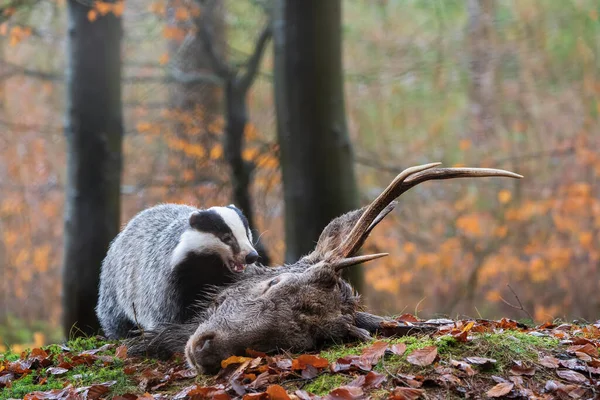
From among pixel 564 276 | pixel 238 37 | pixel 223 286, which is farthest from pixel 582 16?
pixel 223 286

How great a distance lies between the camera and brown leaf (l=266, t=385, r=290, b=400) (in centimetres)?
352

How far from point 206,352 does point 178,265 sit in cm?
152

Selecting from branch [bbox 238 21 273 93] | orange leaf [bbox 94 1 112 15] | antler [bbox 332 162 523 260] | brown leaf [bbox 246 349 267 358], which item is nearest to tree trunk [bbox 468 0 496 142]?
branch [bbox 238 21 273 93]

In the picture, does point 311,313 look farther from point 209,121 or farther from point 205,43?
point 209,121

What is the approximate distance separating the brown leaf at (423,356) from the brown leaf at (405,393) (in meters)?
0.32

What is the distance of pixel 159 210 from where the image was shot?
6867mm

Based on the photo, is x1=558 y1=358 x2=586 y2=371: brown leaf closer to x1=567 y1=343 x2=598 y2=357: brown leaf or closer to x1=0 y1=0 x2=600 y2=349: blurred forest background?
x1=567 y1=343 x2=598 y2=357: brown leaf

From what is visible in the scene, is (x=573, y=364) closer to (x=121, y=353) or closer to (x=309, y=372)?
(x=309, y=372)

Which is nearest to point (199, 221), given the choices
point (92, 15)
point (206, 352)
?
point (206, 352)

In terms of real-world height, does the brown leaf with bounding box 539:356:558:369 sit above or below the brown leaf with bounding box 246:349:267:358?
below

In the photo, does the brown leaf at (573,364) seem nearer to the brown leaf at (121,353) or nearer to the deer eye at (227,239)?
the deer eye at (227,239)

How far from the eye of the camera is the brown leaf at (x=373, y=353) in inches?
154

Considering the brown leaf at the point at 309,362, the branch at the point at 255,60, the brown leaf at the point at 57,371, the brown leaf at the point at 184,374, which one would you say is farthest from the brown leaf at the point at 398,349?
the branch at the point at 255,60

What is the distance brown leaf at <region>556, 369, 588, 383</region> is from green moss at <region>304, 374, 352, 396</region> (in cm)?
117
